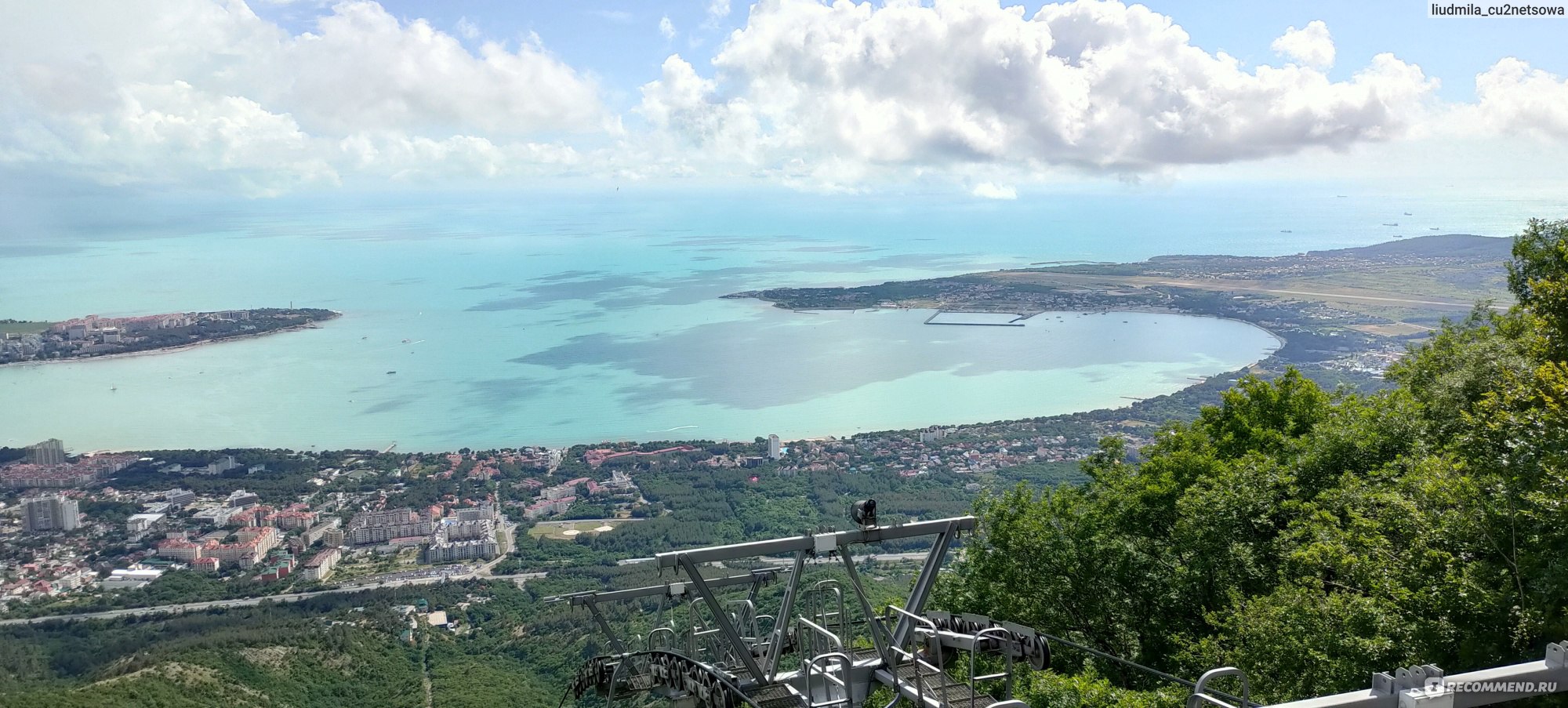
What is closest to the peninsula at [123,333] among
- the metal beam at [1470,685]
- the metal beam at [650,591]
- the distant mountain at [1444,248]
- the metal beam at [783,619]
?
the metal beam at [650,591]

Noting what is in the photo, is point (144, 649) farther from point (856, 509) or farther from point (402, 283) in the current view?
point (402, 283)

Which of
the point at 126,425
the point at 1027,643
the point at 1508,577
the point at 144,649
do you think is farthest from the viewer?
the point at 126,425

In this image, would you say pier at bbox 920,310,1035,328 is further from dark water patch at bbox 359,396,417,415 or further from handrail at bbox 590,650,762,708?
handrail at bbox 590,650,762,708

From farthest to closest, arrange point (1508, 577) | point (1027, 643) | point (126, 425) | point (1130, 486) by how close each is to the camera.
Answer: point (126, 425)
point (1130, 486)
point (1508, 577)
point (1027, 643)

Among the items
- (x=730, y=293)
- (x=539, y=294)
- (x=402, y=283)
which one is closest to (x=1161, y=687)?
(x=730, y=293)

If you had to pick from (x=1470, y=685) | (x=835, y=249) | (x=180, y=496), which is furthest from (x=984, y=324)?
(x=1470, y=685)

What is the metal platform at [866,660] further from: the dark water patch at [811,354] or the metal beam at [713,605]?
the dark water patch at [811,354]
